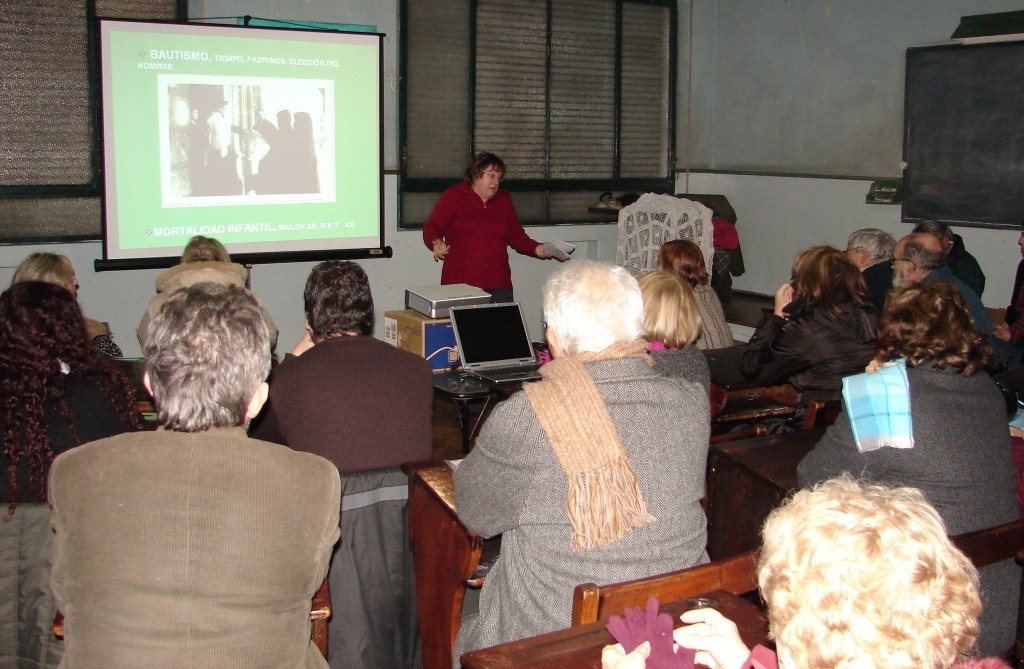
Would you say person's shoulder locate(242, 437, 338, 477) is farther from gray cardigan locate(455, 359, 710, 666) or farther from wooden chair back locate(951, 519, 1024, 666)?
wooden chair back locate(951, 519, 1024, 666)

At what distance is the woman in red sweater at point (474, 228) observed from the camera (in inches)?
219

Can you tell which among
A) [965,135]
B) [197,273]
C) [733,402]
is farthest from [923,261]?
[197,273]

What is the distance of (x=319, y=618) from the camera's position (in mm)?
1957

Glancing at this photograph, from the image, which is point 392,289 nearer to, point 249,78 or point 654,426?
point 249,78

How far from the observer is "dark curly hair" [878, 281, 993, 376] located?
224 centimetres

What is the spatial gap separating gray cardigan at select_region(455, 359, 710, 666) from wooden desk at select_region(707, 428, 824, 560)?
0.70 meters

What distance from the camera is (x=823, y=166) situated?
23.6ft

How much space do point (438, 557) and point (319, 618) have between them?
46 centimetres

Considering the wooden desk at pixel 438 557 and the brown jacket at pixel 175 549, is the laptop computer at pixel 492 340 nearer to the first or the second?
the wooden desk at pixel 438 557

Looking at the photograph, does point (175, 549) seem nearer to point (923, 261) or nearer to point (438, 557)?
point (438, 557)

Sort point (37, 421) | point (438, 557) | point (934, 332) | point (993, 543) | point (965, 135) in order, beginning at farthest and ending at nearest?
point (965, 135) < point (438, 557) < point (934, 332) < point (37, 421) < point (993, 543)

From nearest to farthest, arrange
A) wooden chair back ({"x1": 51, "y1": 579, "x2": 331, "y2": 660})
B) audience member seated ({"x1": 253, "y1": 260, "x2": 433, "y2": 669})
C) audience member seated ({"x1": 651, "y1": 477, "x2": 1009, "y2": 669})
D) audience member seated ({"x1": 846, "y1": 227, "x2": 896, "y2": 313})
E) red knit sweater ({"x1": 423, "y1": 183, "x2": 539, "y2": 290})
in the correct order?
audience member seated ({"x1": 651, "y1": 477, "x2": 1009, "y2": 669}), wooden chair back ({"x1": 51, "y1": 579, "x2": 331, "y2": 660}), audience member seated ({"x1": 253, "y1": 260, "x2": 433, "y2": 669}), audience member seated ({"x1": 846, "y1": 227, "x2": 896, "y2": 313}), red knit sweater ({"x1": 423, "y1": 183, "x2": 539, "y2": 290})

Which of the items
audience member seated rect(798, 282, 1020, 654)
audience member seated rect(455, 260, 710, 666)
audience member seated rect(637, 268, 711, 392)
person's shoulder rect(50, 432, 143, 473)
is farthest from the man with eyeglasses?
person's shoulder rect(50, 432, 143, 473)

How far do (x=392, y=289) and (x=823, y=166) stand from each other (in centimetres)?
342
